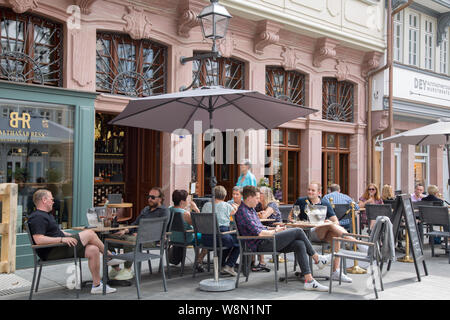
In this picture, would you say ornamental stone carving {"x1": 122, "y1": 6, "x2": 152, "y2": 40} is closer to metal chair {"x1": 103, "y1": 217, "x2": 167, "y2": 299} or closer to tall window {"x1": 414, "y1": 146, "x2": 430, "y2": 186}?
metal chair {"x1": 103, "y1": 217, "x2": 167, "y2": 299}

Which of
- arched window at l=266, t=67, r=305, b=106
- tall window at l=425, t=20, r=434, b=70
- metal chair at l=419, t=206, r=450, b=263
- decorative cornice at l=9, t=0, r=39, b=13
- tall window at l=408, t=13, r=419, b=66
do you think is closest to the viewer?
decorative cornice at l=9, t=0, r=39, b=13

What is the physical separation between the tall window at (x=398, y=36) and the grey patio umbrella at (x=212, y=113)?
9.91m

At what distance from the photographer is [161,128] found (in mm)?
7348

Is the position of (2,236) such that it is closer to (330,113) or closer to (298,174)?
(298,174)

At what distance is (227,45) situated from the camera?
11.1 m

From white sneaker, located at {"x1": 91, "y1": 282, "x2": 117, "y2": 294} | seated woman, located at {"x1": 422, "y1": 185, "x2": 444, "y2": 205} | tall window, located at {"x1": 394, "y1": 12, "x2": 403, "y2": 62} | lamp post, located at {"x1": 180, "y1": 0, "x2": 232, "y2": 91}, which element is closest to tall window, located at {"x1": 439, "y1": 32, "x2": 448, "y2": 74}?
tall window, located at {"x1": 394, "y1": 12, "x2": 403, "y2": 62}

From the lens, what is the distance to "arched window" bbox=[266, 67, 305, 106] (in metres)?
12.4

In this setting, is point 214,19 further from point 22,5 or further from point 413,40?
point 413,40

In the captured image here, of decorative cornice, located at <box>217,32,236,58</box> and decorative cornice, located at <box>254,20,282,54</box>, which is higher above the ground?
decorative cornice, located at <box>254,20,282,54</box>

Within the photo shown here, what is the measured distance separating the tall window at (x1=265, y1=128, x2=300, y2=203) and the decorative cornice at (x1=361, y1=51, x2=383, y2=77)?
3160 mm

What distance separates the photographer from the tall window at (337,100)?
1388 centimetres

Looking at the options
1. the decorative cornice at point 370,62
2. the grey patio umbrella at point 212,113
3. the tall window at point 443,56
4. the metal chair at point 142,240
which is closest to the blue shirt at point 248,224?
the grey patio umbrella at point 212,113
